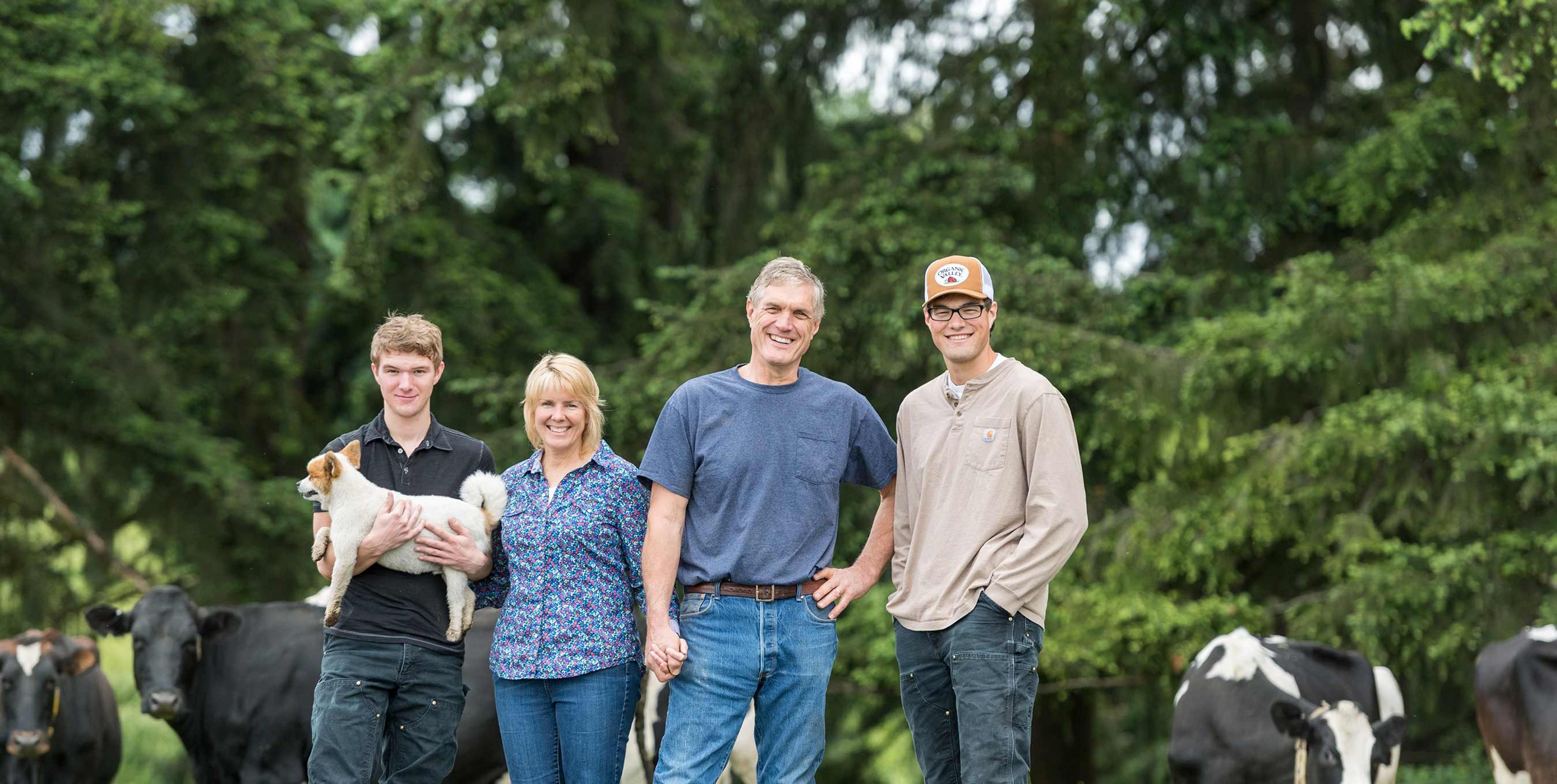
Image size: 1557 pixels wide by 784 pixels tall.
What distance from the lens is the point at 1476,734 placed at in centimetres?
1312

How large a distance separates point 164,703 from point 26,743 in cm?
160

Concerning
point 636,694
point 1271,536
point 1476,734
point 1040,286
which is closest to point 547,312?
Answer: point 1040,286

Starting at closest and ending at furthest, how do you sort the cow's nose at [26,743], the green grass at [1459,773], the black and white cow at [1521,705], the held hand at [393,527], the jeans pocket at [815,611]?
the jeans pocket at [815,611], the held hand at [393,527], the black and white cow at [1521,705], the cow's nose at [26,743], the green grass at [1459,773]

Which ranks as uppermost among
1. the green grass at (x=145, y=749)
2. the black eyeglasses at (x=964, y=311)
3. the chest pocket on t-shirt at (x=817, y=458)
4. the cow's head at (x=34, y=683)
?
the black eyeglasses at (x=964, y=311)

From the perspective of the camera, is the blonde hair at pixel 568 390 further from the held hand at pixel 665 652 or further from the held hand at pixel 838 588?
the held hand at pixel 838 588

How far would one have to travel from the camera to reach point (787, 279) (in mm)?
4285

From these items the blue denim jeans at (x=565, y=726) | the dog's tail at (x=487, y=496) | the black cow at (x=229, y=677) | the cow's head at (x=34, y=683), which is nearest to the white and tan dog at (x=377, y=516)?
the dog's tail at (x=487, y=496)

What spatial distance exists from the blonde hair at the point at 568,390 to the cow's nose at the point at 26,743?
501 cm

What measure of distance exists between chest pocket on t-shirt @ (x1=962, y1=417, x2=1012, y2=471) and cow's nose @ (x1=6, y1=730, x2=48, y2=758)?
6.08m

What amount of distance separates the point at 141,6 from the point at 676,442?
10.3m

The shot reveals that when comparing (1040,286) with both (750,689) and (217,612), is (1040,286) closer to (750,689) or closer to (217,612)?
(217,612)

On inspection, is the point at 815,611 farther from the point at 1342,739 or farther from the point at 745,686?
the point at 1342,739

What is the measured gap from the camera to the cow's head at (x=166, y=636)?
695 cm

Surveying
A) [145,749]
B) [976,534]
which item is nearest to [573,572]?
[976,534]
